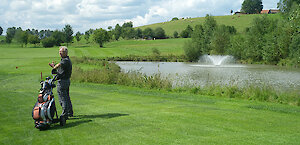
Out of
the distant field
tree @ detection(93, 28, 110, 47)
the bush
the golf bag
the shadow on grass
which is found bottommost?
the shadow on grass

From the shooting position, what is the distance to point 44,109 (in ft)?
24.2

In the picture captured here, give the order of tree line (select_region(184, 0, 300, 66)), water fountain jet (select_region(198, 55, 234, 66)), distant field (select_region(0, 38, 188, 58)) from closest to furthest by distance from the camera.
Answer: tree line (select_region(184, 0, 300, 66)) < water fountain jet (select_region(198, 55, 234, 66)) < distant field (select_region(0, 38, 188, 58))

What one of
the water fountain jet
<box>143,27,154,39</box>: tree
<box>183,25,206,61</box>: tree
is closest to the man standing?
the water fountain jet

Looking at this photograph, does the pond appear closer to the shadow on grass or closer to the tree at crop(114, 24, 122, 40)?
the shadow on grass

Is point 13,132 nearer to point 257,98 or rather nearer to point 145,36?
point 257,98

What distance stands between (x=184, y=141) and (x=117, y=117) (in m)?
3.00

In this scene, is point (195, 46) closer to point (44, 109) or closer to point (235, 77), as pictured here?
point (235, 77)

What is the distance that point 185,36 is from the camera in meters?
122

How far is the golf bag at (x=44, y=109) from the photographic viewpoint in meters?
7.28

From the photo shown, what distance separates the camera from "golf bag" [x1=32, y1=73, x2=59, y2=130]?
7.28 metres

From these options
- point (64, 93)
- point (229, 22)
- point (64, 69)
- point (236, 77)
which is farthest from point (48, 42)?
point (64, 69)

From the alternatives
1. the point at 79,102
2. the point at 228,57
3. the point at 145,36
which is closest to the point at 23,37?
the point at 145,36

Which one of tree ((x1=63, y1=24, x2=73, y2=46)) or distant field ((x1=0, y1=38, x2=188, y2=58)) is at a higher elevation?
tree ((x1=63, y1=24, x2=73, y2=46))

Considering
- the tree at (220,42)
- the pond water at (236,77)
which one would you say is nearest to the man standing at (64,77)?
the pond water at (236,77)
